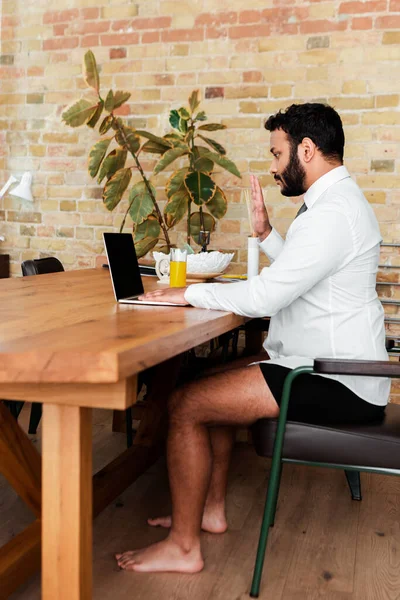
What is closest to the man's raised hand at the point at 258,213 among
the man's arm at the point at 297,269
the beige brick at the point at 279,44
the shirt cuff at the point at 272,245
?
the shirt cuff at the point at 272,245

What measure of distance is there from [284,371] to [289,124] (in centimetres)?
85

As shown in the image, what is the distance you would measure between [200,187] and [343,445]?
2353 millimetres

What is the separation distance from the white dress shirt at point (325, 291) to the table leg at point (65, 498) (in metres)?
0.76

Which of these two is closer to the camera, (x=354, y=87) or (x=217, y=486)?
(x=217, y=486)

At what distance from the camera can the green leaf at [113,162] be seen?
4.02 meters

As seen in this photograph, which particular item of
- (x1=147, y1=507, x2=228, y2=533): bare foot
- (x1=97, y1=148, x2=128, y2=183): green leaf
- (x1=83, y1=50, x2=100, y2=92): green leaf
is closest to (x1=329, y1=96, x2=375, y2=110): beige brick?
(x1=97, y1=148, x2=128, y2=183): green leaf

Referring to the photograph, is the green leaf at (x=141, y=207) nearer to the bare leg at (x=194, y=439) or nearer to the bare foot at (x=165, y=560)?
the bare leg at (x=194, y=439)

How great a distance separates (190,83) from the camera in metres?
4.40

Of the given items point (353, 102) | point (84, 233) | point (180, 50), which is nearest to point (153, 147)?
point (180, 50)

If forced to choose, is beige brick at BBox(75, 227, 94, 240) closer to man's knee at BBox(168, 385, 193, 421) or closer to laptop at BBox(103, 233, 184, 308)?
laptop at BBox(103, 233, 184, 308)

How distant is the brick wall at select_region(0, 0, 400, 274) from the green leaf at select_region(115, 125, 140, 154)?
414 millimetres

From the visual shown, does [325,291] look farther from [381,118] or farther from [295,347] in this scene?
[381,118]

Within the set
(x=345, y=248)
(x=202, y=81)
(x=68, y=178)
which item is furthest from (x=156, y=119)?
(x=345, y=248)

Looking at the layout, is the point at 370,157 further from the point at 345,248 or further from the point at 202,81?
the point at 345,248
